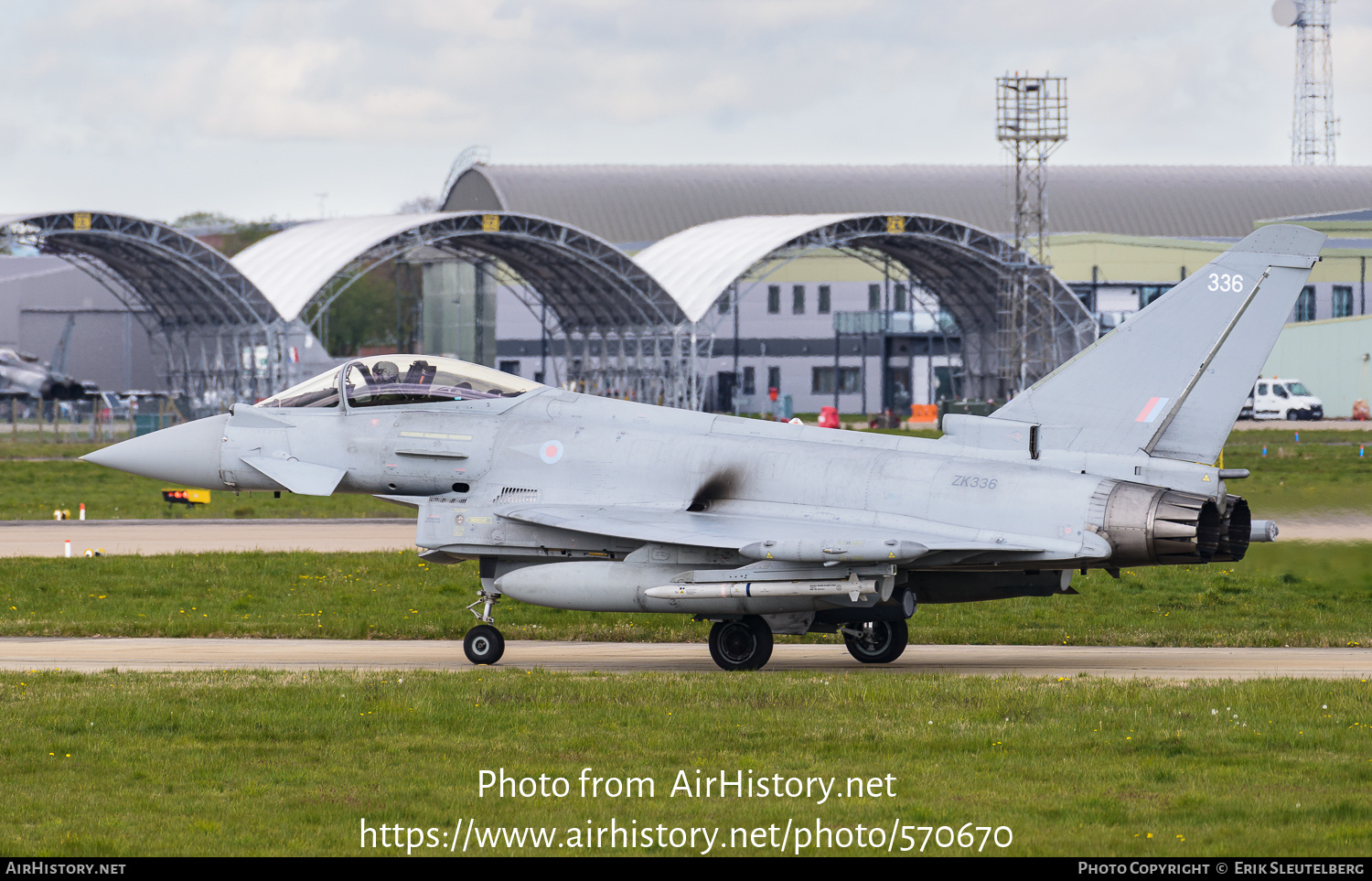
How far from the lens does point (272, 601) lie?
70.6 ft

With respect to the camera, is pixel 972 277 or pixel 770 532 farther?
pixel 972 277

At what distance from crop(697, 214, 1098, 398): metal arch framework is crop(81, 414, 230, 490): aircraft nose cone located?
141 feet

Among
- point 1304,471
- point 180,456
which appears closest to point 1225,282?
point 180,456

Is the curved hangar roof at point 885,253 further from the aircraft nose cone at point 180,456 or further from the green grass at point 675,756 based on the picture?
the green grass at point 675,756

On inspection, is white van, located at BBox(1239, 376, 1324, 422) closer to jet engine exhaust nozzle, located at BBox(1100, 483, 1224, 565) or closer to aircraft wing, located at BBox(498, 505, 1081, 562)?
jet engine exhaust nozzle, located at BBox(1100, 483, 1224, 565)

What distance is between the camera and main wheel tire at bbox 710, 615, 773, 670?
16109 millimetres

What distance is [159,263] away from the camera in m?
64.6

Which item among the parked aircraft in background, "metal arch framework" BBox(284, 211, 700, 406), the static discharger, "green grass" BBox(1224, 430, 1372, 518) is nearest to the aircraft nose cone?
the static discharger

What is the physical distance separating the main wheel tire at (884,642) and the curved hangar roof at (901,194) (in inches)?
3011

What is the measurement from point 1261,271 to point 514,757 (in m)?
9.48

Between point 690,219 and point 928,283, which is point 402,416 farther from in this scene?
point 690,219

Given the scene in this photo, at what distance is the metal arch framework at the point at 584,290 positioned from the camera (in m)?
60.3

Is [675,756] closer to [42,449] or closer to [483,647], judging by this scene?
[483,647]

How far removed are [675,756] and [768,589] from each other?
404 centimetres
